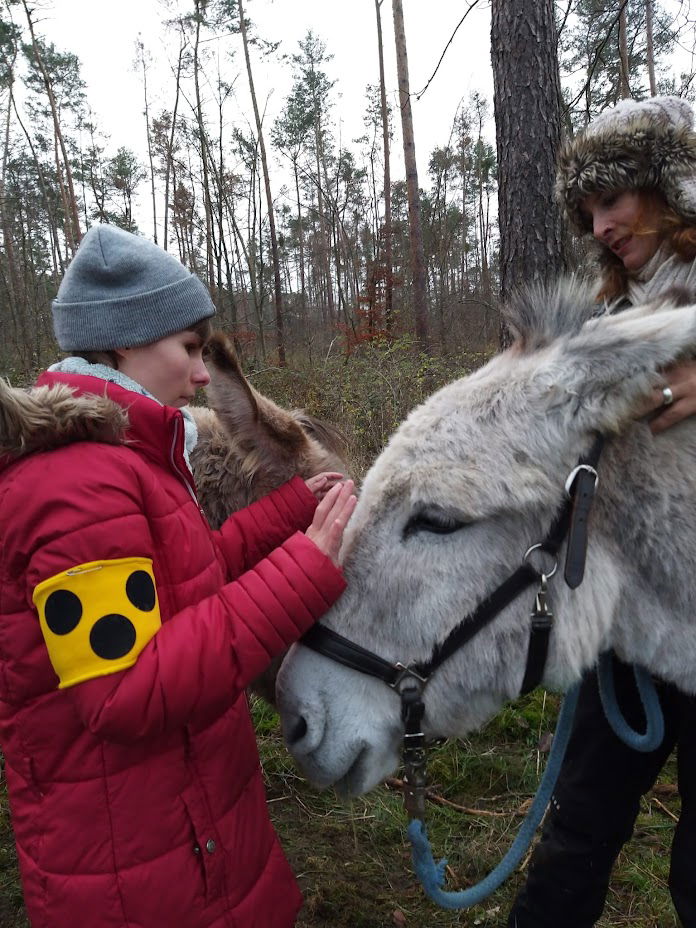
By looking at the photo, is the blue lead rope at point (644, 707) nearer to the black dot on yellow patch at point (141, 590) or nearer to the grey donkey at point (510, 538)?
the grey donkey at point (510, 538)

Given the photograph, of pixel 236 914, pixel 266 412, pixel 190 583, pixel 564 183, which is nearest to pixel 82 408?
pixel 190 583

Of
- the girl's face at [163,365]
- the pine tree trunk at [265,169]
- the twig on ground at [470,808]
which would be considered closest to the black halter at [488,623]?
the girl's face at [163,365]

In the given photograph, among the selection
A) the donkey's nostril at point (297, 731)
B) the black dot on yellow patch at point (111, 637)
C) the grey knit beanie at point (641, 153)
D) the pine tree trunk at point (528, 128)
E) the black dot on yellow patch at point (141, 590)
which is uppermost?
the pine tree trunk at point (528, 128)

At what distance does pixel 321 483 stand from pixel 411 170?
15.2m

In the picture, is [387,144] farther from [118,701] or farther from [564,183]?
[118,701]

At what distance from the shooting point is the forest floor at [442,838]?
8.84 feet

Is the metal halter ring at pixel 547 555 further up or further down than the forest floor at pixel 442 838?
further up

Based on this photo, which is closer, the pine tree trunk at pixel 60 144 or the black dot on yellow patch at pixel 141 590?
the black dot on yellow patch at pixel 141 590

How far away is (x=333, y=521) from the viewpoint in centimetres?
169

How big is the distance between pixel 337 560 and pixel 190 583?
1.33 ft

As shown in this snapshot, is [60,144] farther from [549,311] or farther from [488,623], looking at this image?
[488,623]

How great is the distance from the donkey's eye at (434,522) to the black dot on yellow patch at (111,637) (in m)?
0.72

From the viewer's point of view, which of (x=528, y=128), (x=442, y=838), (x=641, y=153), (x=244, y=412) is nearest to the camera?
(x=641, y=153)

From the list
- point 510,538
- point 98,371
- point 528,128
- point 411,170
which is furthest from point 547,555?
point 411,170
